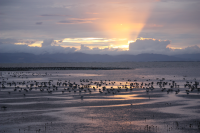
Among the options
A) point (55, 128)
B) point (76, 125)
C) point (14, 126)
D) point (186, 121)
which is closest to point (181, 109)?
point (186, 121)

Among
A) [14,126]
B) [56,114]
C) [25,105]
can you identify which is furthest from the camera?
[25,105]

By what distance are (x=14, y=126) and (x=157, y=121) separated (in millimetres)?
15215

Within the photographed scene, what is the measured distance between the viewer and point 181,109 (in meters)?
30.5

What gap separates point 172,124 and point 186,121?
2.10 m

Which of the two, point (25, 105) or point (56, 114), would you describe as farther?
point (25, 105)

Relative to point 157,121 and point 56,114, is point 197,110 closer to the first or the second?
point 157,121

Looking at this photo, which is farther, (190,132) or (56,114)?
(56,114)

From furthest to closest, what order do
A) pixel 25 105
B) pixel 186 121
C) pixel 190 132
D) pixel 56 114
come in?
pixel 25 105, pixel 56 114, pixel 186 121, pixel 190 132

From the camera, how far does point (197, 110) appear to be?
97.8 feet

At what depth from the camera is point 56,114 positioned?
2803 cm

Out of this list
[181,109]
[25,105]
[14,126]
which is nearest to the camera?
[14,126]

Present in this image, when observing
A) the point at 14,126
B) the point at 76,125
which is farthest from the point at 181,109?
the point at 14,126

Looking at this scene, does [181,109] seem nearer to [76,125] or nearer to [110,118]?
[110,118]

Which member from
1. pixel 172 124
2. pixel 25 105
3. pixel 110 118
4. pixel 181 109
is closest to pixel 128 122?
pixel 110 118
